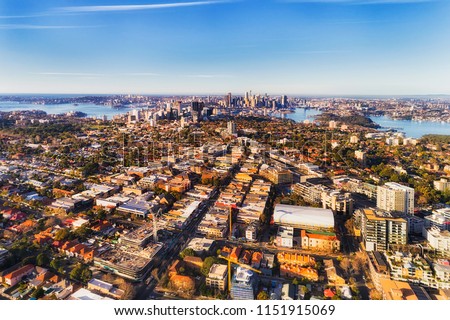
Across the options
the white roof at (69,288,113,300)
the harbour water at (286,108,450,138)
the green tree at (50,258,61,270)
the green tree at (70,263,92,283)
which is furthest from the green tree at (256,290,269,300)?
the harbour water at (286,108,450,138)

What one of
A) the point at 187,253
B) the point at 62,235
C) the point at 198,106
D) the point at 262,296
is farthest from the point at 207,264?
the point at 198,106

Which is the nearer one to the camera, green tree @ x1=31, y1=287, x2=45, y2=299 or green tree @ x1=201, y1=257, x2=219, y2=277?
green tree @ x1=31, y1=287, x2=45, y2=299

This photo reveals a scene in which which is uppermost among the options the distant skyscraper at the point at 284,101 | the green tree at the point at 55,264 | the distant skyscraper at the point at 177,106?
the distant skyscraper at the point at 284,101

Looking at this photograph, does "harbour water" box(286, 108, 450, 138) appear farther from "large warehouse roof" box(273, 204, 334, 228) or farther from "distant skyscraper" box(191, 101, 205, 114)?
"large warehouse roof" box(273, 204, 334, 228)

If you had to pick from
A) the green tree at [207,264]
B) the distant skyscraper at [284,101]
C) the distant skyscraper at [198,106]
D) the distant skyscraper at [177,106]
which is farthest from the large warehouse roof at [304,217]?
the distant skyscraper at [284,101]

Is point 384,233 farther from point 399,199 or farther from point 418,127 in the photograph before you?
point 418,127

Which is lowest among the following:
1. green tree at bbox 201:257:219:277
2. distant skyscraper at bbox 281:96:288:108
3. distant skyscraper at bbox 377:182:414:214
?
green tree at bbox 201:257:219:277

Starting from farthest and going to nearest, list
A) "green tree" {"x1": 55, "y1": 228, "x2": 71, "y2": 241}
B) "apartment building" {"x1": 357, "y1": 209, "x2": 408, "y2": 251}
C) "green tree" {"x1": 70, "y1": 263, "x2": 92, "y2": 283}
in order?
"green tree" {"x1": 55, "y1": 228, "x2": 71, "y2": 241}, "apartment building" {"x1": 357, "y1": 209, "x2": 408, "y2": 251}, "green tree" {"x1": 70, "y1": 263, "x2": 92, "y2": 283}

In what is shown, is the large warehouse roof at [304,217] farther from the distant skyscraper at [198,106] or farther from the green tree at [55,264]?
the distant skyscraper at [198,106]
